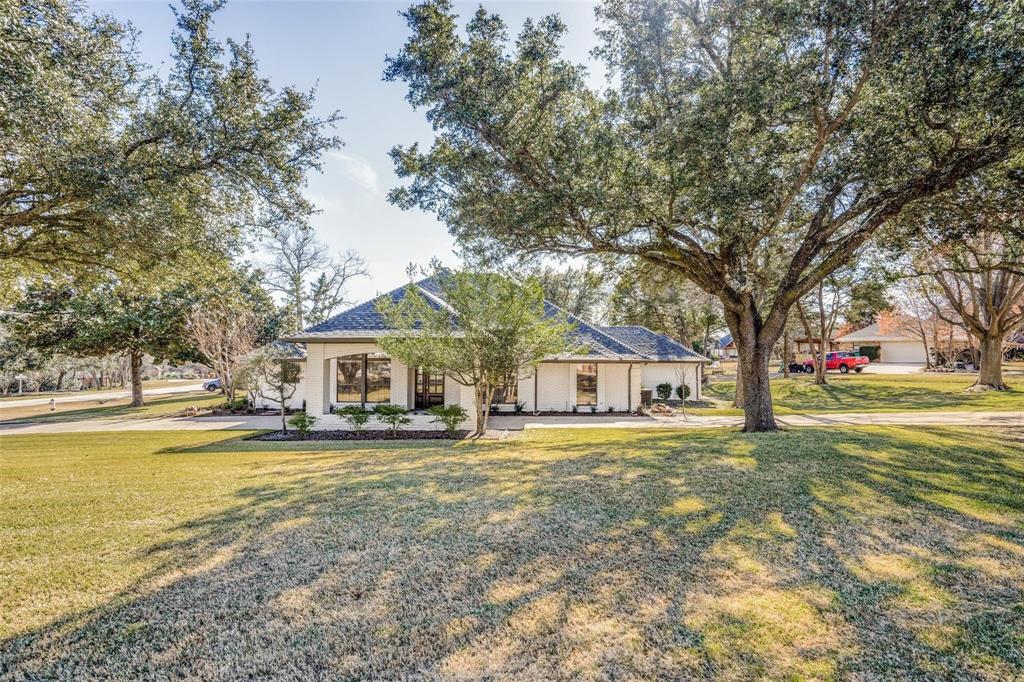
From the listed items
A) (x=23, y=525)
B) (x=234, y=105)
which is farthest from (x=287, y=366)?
(x=23, y=525)

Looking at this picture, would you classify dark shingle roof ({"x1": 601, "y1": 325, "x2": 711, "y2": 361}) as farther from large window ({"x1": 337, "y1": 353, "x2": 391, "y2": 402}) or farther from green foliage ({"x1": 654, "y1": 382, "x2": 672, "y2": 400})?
large window ({"x1": 337, "y1": 353, "x2": 391, "y2": 402})

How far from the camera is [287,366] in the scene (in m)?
14.7

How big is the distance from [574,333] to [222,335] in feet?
55.8

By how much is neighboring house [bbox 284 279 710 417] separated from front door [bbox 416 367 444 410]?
4cm

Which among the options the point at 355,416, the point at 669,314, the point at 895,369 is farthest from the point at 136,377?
the point at 895,369

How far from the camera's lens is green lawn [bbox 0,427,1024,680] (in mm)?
2748

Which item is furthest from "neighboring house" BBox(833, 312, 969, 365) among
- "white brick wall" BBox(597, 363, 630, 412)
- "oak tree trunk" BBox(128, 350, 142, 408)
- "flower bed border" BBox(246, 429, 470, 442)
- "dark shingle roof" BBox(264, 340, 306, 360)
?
"oak tree trunk" BBox(128, 350, 142, 408)

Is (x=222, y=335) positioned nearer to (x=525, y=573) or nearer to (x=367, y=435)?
(x=367, y=435)

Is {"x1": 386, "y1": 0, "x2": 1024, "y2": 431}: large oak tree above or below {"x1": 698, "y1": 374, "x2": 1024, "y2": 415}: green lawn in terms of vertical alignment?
above

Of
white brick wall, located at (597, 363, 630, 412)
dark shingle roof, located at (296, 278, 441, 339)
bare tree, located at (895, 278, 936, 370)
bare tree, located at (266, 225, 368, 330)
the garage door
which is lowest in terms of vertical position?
white brick wall, located at (597, 363, 630, 412)

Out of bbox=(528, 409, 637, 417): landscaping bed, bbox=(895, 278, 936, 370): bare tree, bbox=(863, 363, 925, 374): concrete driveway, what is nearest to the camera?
bbox=(528, 409, 637, 417): landscaping bed

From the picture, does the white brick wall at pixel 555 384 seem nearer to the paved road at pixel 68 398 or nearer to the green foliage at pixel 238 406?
the green foliage at pixel 238 406

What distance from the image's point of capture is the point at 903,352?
47.4 metres

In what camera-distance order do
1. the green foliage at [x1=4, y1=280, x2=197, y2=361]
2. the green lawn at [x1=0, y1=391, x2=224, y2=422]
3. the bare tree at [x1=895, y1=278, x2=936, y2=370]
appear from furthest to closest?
the bare tree at [x1=895, y1=278, x2=936, y2=370] < the green foliage at [x1=4, y1=280, x2=197, y2=361] < the green lawn at [x1=0, y1=391, x2=224, y2=422]
